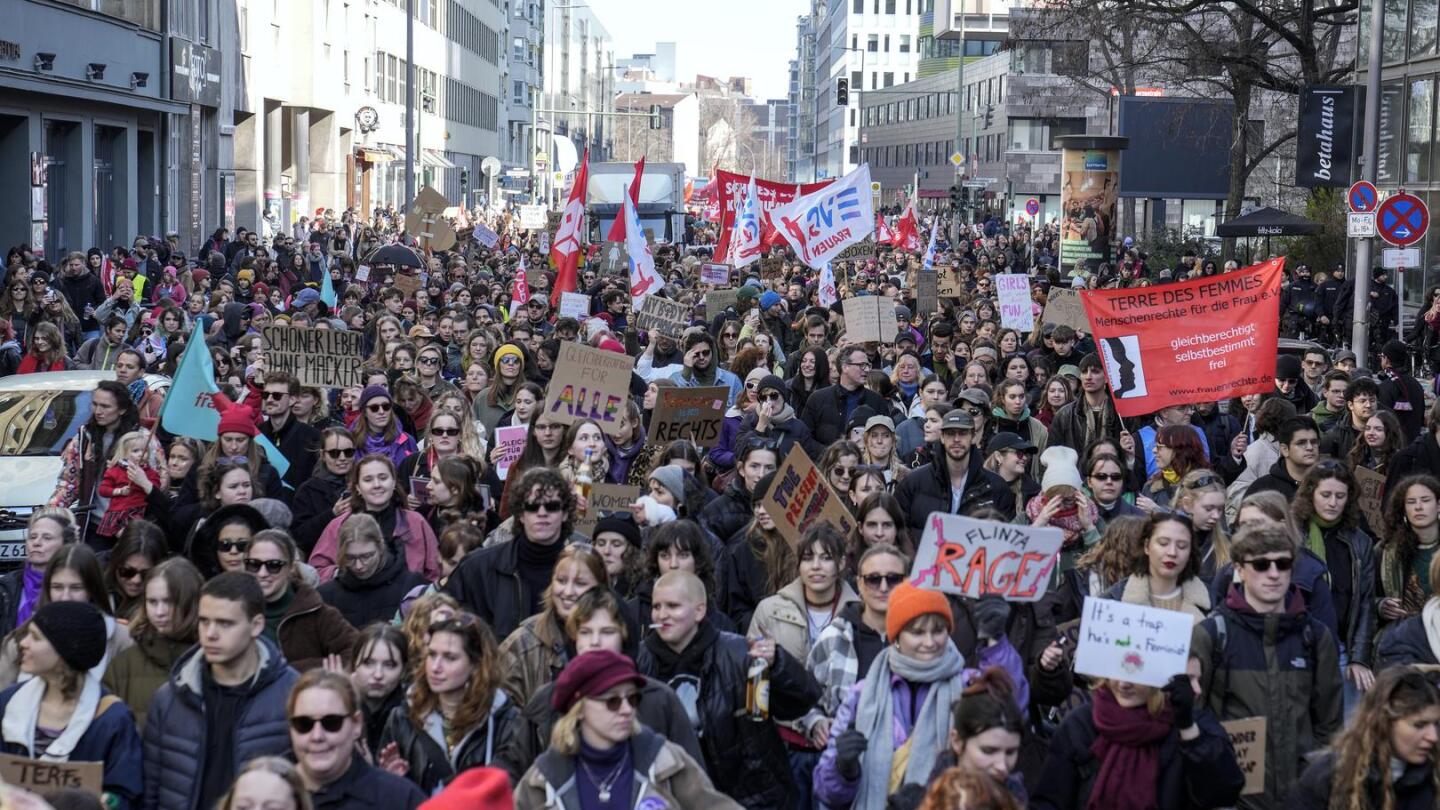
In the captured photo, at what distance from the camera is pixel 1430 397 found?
19.3m

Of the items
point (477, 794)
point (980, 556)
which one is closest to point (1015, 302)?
point (980, 556)

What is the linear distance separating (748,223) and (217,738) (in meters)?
21.0

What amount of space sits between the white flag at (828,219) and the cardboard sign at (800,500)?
13.9 metres

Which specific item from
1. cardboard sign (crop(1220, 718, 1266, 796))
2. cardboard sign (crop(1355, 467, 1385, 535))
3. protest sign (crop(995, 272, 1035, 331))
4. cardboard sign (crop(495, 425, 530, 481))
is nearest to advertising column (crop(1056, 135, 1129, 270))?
protest sign (crop(995, 272, 1035, 331))

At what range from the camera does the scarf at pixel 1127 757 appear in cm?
598

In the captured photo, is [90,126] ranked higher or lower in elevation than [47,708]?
higher

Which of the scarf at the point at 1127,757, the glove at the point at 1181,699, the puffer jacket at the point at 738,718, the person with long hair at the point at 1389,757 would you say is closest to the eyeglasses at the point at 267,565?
the puffer jacket at the point at 738,718

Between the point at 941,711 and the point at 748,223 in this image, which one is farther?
the point at 748,223

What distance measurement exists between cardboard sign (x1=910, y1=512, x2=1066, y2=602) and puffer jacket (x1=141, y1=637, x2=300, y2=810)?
2.26 metres

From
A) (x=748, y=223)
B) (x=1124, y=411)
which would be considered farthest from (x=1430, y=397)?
(x=748, y=223)

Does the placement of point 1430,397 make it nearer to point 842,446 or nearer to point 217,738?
point 842,446

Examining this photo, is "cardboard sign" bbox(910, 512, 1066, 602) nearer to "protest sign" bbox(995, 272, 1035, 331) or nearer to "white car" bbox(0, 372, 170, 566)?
"white car" bbox(0, 372, 170, 566)

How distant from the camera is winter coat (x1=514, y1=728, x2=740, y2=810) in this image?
18.0ft

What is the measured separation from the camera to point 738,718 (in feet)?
21.8
